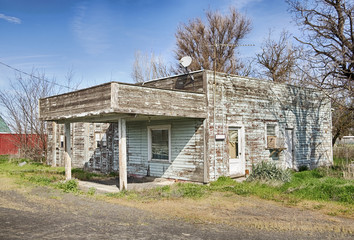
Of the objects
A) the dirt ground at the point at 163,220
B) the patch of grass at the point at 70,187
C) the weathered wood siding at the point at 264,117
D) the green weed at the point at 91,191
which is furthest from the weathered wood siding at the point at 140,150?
the patch of grass at the point at 70,187

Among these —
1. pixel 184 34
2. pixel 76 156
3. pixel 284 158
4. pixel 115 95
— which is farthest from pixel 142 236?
pixel 184 34

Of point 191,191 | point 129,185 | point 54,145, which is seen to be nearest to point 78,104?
point 129,185

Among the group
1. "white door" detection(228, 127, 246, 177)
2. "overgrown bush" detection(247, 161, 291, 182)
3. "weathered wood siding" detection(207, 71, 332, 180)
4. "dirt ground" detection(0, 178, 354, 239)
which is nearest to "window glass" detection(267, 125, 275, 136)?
"weathered wood siding" detection(207, 71, 332, 180)

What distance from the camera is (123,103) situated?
431 inches

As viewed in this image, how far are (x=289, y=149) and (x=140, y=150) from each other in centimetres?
711

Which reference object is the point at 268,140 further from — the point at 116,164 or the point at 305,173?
the point at 116,164

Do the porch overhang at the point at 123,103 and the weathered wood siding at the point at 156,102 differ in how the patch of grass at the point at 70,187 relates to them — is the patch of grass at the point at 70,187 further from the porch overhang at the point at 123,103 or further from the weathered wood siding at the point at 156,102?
the weathered wood siding at the point at 156,102

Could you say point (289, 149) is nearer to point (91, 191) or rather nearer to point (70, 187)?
point (91, 191)

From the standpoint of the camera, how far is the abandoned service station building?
11766mm

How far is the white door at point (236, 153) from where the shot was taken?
1412 centimetres

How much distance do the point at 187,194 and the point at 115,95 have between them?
12.4 ft

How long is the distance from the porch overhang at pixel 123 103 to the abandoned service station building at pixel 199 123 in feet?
0.10

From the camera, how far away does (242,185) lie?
12.1 metres

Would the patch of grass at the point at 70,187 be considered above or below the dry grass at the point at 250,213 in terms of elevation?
above
